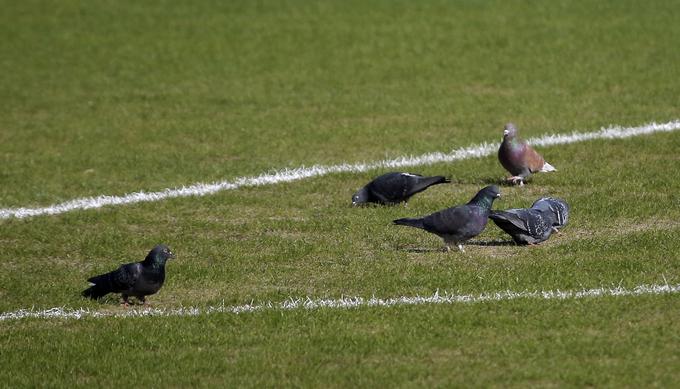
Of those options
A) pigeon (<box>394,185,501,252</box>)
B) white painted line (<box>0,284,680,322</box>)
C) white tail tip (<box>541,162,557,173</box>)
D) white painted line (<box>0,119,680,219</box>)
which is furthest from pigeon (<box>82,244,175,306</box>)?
white tail tip (<box>541,162,557,173</box>)

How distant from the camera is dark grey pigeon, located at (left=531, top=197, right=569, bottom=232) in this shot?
9867 mm

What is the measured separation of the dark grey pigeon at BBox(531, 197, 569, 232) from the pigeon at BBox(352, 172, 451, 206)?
1.10m

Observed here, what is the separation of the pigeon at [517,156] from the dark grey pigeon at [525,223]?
1.87 metres

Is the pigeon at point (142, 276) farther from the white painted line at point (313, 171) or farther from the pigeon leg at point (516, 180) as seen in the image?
the pigeon leg at point (516, 180)

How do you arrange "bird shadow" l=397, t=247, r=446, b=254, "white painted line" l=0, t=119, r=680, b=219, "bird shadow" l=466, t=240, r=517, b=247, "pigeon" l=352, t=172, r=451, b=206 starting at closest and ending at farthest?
"bird shadow" l=397, t=247, r=446, b=254 → "bird shadow" l=466, t=240, r=517, b=247 → "pigeon" l=352, t=172, r=451, b=206 → "white painted line" l=0, t=119, r=680, b=219

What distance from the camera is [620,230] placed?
397 inches

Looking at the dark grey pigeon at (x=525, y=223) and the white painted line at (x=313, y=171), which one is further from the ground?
the dark grey pigeon at (x=525, y=223)

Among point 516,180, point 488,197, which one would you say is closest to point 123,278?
point 488,197

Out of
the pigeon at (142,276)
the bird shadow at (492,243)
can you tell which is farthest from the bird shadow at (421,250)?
the pigeon at (142,276)

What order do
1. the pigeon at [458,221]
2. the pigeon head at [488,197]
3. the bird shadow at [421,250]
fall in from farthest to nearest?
the bird shadow at [421,250], the pigeon head at [488,197], the pigeon at [458,221]

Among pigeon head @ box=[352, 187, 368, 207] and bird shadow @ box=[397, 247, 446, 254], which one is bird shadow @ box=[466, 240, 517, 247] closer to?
bird shadow @ box=[397, 247, 446, 254]

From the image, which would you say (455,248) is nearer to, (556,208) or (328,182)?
(556,208)

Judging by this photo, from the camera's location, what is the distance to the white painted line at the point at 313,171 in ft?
39.3

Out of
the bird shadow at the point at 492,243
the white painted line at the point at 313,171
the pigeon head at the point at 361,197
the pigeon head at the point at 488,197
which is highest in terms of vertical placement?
the pigeon head at the point at 488,197
